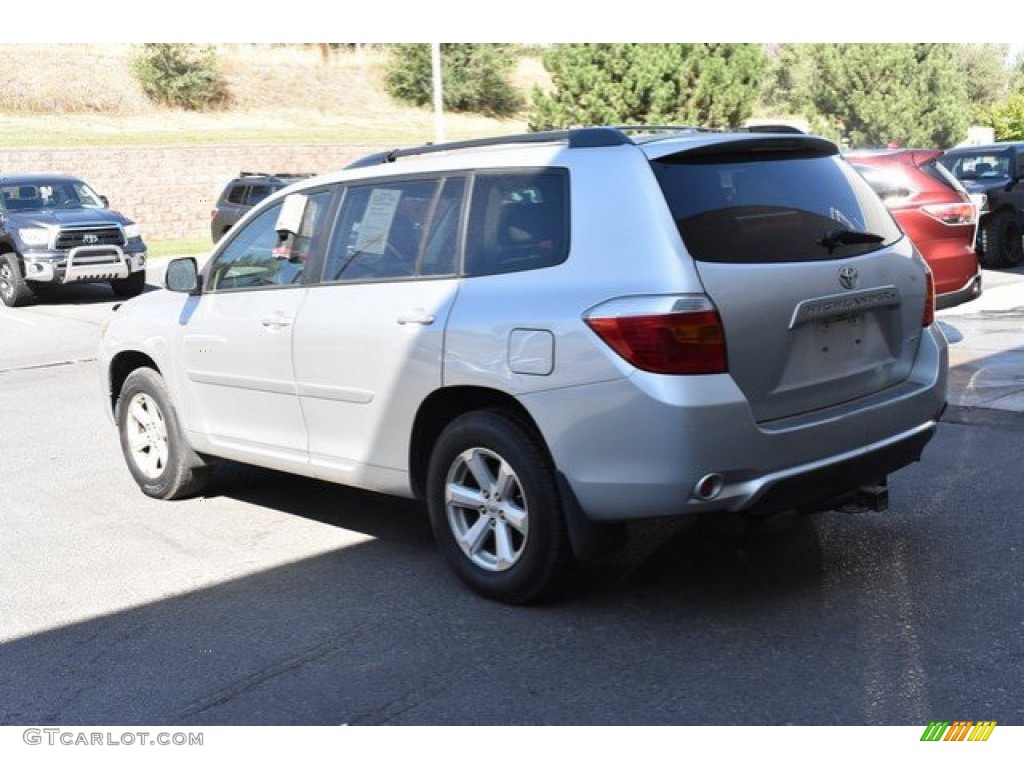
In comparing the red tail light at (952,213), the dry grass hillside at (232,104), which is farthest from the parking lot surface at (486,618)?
the dry grass hillside at (232,104)

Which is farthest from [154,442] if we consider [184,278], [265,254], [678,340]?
[678,340]

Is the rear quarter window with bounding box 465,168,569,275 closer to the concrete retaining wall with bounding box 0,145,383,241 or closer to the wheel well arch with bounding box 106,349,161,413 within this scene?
the wheel well arch with bounding box 106,349,161,413

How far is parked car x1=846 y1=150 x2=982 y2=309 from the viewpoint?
11.2m

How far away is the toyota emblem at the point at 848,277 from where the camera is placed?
4.86 metres

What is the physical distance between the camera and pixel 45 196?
63.0 feet

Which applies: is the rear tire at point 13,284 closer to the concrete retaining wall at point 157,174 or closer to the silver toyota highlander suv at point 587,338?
the silver toyota highlander suv at point 587,338

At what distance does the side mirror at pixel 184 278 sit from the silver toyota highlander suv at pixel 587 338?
24.1 inches

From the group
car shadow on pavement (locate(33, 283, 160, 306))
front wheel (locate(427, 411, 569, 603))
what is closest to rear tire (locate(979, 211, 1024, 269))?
car shadow on pavement (locate(33, 283, 160, 306))

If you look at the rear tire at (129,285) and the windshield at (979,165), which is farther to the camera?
the rear tire at (129,285)

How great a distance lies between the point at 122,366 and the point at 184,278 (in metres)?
1.03

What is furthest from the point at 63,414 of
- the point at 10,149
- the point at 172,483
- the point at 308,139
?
the point at 308,139

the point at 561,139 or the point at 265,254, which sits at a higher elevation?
the point at 561,139

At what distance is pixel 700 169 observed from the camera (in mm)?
4812
